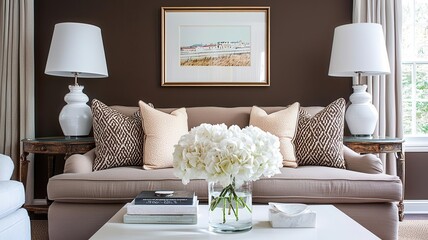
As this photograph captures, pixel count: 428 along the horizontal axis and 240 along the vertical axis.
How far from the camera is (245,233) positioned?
1565 mm

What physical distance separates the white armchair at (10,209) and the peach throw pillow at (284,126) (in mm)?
1618

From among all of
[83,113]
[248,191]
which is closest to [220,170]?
[248,191]

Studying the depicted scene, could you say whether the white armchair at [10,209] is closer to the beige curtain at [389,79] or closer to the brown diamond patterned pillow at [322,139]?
the brown diamond patterned pillow at [322,139]

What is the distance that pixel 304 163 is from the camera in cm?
293

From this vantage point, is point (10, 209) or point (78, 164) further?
point (78, 164)

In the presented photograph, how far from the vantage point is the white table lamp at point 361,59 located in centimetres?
325

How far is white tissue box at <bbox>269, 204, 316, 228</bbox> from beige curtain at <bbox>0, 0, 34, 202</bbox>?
2.78m

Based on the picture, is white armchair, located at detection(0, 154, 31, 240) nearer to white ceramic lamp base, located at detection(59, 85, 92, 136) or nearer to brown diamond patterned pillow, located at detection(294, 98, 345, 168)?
white ceramic lamp base, located at detection(59, 85, 92, 136)

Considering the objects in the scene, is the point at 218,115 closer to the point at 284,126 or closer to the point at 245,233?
the point at 284,126

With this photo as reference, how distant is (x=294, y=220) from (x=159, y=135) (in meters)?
1.42

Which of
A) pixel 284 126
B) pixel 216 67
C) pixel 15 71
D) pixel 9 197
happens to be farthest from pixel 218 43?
pixel 9 197

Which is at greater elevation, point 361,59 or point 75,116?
point 361,59

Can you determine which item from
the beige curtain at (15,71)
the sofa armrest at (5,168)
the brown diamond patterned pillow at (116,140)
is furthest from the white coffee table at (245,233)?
the beige curtain at (15,71)

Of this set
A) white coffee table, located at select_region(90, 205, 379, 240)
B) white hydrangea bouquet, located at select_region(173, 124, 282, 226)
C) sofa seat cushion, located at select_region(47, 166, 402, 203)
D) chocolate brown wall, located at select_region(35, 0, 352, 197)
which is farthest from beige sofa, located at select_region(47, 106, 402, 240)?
chocolate brown wall, located at select_region(35, 0, 352, 197)
